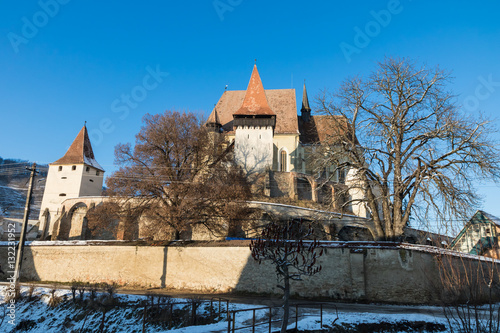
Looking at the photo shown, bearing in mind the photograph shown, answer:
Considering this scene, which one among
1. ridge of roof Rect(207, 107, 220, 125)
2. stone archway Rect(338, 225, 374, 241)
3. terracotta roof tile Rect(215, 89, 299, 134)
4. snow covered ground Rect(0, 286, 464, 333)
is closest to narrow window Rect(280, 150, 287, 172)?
terracotta roof tile Rect(215, 89, 299, 134)

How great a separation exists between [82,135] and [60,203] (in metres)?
7.85

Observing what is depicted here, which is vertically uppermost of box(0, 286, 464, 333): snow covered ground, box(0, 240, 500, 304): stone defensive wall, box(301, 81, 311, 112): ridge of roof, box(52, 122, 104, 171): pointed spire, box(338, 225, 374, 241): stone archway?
box(301, 81, 311, 112): ridge of roof

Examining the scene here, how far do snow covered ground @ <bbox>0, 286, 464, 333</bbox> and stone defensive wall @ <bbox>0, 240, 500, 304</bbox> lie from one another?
3733 mm

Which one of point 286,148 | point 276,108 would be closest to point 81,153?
point 286,148

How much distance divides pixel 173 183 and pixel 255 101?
19.2 meters

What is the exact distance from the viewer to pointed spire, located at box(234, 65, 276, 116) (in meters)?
38.5

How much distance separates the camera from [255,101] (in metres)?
39.8

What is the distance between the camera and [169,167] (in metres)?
24.9

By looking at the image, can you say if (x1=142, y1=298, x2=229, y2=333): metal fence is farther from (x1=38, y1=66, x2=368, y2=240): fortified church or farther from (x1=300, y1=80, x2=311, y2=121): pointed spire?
(x1=300, y1=80, x2=311, y2=121): pointed spire

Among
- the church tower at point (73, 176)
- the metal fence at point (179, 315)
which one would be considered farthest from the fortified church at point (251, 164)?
the metal fence at point (179, 315)

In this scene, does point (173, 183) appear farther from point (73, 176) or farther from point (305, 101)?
point (305, 101)

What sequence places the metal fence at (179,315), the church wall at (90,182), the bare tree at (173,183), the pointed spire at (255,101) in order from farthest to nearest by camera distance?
1. the pointed spire at (255,101)
2. the church wall at (90,182)
3. the bare tree at (173,183)
4. the metal fence at (179,315)

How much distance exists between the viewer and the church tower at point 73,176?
37.3 metres

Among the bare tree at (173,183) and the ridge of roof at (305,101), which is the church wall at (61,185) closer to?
the bare tree at (173,183)
